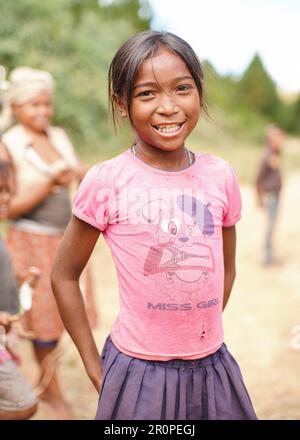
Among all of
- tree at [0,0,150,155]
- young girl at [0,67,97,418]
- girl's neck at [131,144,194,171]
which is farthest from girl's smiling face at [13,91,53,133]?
tree at [0,0,150,155]

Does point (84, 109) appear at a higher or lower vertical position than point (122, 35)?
lower

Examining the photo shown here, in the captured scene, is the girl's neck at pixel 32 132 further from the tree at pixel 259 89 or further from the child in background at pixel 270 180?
the tree at pixel 259 89

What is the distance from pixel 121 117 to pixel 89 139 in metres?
11.7

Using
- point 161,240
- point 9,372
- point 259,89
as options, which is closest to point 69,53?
point 9,372

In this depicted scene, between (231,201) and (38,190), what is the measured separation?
1.63m

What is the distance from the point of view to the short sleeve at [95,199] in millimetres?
1640

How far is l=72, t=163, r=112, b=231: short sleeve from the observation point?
5.38 ft

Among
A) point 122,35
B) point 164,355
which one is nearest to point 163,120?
point 164,355

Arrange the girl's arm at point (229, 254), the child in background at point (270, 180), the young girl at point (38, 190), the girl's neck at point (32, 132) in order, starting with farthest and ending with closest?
the child in background at point (270, 180) < the girl's neck at point (32, 132) < the young girl at point (38, 190) < the girl's arm at point (229, 254)

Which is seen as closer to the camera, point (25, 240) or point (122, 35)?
point (25, 240)

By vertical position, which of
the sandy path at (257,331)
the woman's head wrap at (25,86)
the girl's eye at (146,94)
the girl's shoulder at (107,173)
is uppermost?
the girl's eye at (146,94)

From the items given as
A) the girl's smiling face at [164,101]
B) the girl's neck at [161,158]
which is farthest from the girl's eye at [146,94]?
the girl's neck at [161,158]
